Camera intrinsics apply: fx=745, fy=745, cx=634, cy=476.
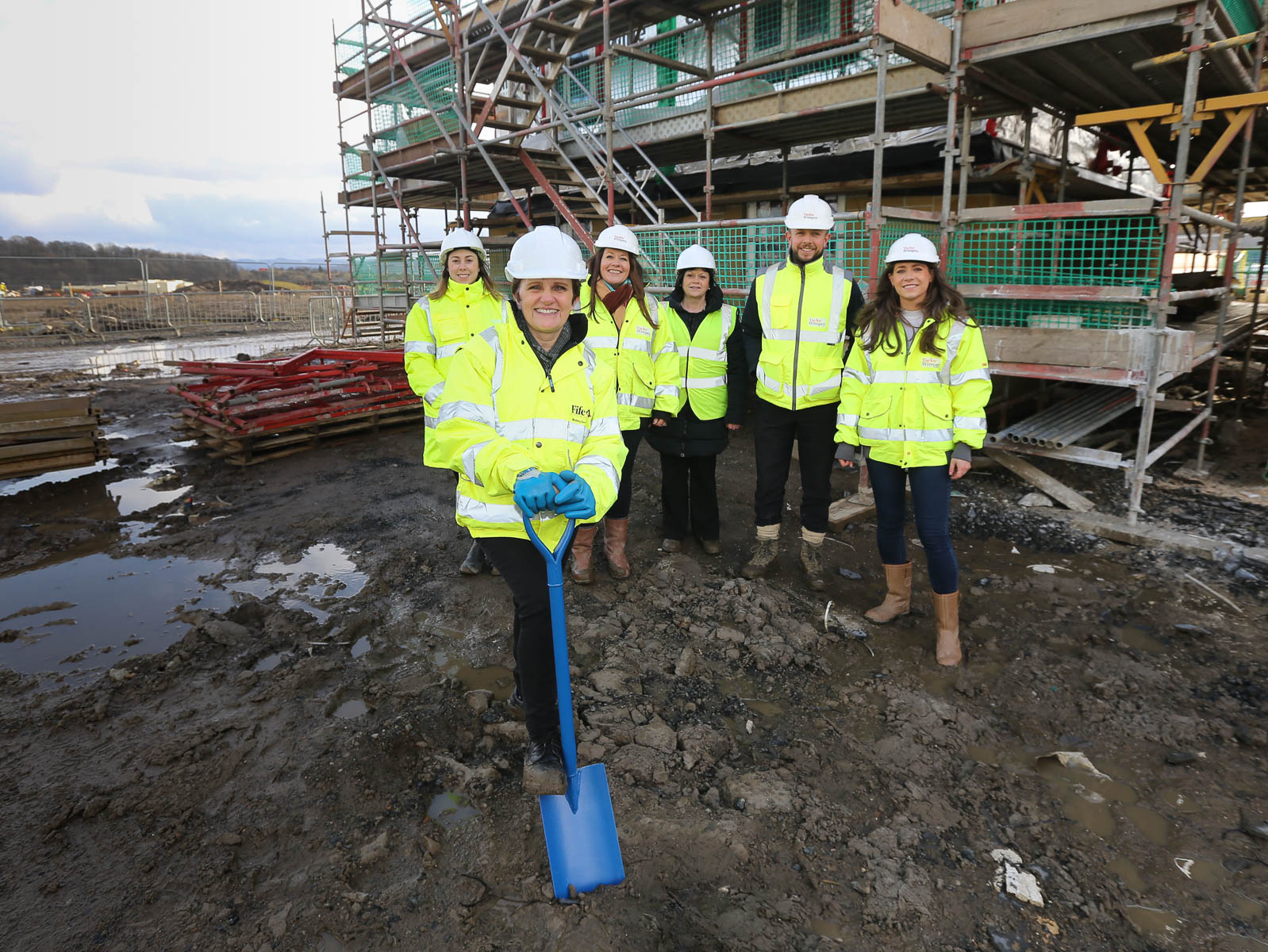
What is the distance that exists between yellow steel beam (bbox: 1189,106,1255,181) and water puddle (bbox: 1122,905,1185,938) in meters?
5.31

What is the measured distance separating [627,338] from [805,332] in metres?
1.11

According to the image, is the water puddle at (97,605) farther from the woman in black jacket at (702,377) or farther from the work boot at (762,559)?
the work boot at (762,559)

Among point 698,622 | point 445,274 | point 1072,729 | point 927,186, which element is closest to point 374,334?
point 927,186

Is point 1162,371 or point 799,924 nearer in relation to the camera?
point 799,924

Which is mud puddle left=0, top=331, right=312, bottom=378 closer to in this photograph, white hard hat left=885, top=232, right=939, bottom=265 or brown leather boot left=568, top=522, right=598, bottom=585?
brown leather boot left=568, top=522, right=598, bottom=585

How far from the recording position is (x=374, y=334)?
73.4 feet

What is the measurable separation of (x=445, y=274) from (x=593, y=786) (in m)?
3.54

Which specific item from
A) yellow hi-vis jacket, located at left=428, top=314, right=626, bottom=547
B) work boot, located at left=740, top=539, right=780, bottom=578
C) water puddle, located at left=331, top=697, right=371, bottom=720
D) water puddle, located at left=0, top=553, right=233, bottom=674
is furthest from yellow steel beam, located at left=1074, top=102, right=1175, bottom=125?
water puddle, located at left=0, top=553, right=233, bottom=674

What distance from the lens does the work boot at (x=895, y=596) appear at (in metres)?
4.43

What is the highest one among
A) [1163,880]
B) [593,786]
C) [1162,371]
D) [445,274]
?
[445,274]

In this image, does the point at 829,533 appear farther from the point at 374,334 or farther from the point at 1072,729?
the point at 374,334

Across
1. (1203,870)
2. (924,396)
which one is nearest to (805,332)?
(924,396)

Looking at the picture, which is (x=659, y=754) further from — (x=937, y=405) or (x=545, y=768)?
(x=937, y=405)

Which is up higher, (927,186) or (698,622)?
(927,186)
